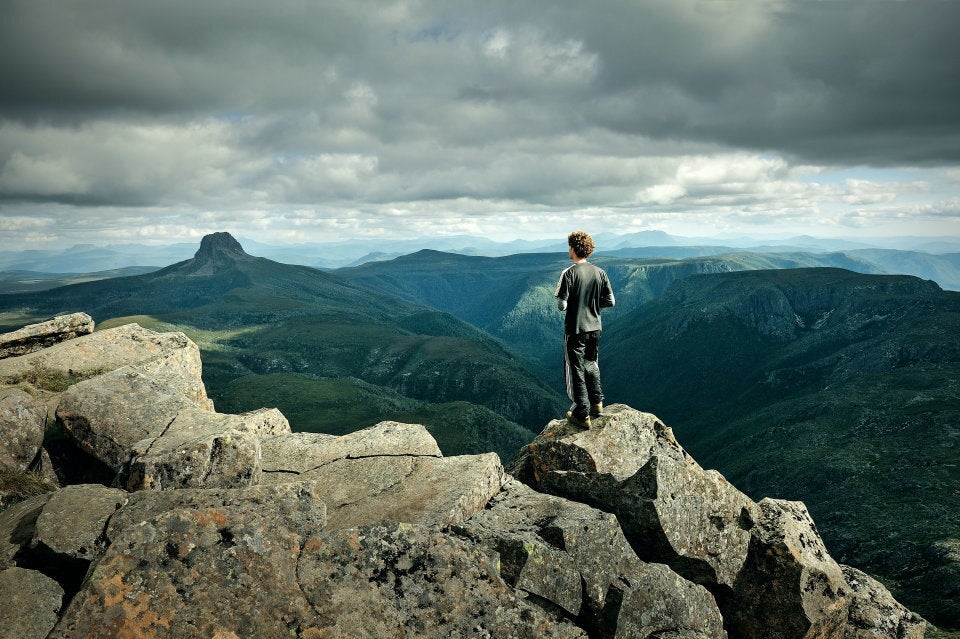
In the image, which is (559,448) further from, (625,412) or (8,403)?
(8,403)

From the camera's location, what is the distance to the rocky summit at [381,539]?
430 inches

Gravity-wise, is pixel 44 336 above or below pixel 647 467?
above

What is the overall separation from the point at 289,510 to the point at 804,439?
200 meters

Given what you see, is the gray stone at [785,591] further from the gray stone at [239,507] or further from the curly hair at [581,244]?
the gray stone at [239,507]

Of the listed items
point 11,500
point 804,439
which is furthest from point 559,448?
point 804,439

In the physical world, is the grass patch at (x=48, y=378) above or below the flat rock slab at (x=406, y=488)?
above

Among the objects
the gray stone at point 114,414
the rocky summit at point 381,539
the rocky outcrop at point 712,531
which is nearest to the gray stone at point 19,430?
the rocky summit at point 381,539

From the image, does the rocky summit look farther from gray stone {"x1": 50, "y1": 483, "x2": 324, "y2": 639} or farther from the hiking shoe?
the hiking shoe

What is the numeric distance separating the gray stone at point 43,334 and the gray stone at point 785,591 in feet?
122

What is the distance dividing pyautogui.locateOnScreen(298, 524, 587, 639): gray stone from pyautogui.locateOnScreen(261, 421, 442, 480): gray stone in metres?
6.95

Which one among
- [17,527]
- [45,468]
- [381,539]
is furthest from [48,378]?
[381,539]

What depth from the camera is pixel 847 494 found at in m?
124

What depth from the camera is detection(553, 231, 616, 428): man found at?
63.4ft

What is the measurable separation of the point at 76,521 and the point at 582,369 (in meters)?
16.5
